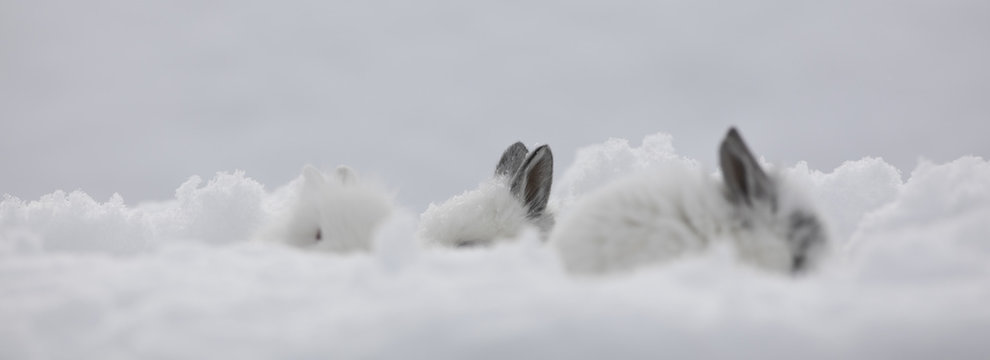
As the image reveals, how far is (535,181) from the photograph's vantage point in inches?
213

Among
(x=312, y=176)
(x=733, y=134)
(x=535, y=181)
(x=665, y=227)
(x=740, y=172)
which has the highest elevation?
(x=535, y=181)

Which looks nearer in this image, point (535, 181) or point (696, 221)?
point (696, 221)

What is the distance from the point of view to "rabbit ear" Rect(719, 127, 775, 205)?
3131mm

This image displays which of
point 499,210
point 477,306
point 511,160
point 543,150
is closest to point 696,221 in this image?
point 477,306

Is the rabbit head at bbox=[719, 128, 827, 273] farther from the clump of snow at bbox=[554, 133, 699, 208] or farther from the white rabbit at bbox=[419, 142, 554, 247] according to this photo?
the clump of snow at bbox=[554, 133, 699, 208]

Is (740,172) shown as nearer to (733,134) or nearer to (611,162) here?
(733,134)

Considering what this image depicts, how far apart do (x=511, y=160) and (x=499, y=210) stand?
0.56 m

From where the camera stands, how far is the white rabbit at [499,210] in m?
5.23

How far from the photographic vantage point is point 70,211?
514 centimetres

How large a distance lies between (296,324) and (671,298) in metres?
0.98

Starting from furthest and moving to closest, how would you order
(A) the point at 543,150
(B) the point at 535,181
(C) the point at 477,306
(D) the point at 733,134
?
(B) the point at 535,181 < (A) the point at 543,150 < (D) the point at 733,134 < (C) the point at 477,306

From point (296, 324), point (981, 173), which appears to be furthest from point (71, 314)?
point (981, 173)

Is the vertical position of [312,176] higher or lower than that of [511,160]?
lower

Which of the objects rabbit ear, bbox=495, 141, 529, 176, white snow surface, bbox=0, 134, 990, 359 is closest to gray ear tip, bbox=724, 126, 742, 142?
white snow surface, bbox=0, 134, 990, 359
